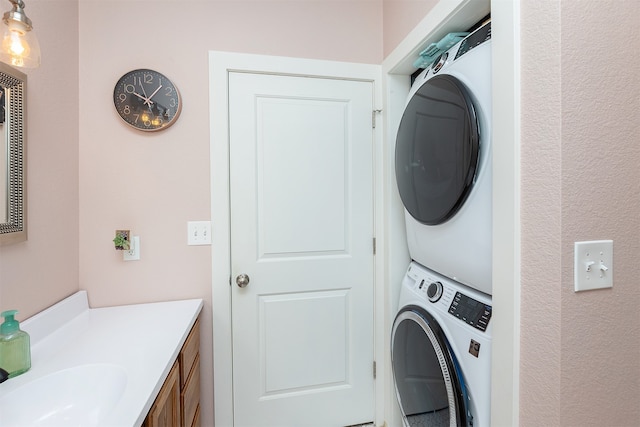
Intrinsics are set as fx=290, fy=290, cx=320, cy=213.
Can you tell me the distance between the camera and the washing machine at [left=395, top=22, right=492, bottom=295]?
3.09 ft

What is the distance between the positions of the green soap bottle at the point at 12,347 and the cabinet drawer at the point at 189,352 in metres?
0.45

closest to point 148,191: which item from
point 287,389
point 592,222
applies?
point 287,389

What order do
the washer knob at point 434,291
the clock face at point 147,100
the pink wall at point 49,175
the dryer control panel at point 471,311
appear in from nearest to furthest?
the dryer control panel at point 471,311 → the pink wall at point 49,175 → the washer knob at point 434,291 → the clock face at point 147,100

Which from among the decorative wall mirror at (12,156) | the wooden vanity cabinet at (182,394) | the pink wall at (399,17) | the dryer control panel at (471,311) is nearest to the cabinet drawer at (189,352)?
the wooden vanity cabinet at (182,394)

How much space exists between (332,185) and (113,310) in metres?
1.25

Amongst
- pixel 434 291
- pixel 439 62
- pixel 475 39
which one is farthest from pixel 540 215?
pixel 439 62

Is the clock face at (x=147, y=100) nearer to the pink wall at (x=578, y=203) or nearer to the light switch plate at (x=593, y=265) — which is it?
the pink wall at (x=578, y=203)

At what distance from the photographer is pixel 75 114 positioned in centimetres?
135

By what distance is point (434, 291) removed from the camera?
3.92ft

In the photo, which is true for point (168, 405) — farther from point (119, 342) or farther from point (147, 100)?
point (147, 100)

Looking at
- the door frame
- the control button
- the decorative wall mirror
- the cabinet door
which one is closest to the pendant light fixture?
the decorative wall mirror

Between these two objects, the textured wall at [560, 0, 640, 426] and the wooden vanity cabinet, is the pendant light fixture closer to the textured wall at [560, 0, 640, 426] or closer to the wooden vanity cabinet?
the wooden vanity cabinet

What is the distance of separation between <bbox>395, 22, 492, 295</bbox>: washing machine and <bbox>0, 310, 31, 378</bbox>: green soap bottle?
56.3 inches

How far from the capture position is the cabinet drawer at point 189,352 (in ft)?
3.72
